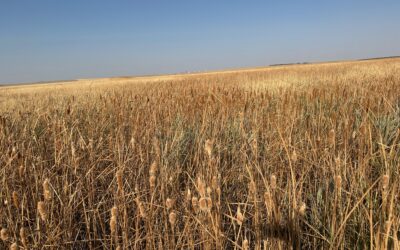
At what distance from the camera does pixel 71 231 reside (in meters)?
1.71

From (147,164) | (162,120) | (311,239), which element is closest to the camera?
(311,239)

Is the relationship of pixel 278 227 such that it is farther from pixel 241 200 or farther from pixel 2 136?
pixel 2 136

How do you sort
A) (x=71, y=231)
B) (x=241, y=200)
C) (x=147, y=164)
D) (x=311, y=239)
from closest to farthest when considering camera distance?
(x=311, y=239) < (x=71, y=231) < (x=241, y=200) < (x=147, y=164)

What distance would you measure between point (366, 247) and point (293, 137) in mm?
1414

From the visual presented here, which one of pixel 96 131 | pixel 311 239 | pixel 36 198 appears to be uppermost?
pixel 96 131

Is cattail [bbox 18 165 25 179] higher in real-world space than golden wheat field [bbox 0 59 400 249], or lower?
higher

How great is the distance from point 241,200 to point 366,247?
81 centimetres

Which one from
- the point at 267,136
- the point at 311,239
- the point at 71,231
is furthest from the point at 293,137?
the point at 71,231

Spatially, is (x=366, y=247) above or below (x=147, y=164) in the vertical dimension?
below

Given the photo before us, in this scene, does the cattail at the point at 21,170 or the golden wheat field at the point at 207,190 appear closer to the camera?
the golden wheat field at the point at 207,190

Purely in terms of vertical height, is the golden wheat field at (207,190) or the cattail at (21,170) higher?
the cattail at (21,170)

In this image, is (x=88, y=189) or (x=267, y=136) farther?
(x=267, y=136)

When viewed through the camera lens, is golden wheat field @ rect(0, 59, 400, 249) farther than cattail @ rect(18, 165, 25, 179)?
No

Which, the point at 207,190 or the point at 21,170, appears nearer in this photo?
the point at 207,190
